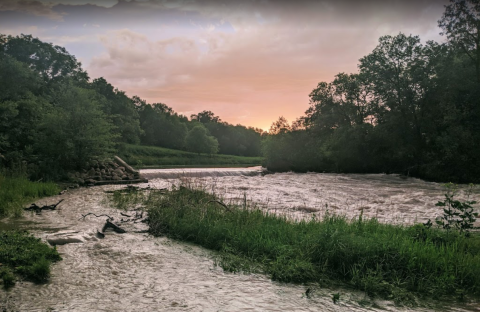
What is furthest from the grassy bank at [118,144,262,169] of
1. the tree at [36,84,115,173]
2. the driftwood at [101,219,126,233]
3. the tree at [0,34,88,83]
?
the driftwood at [101,219,126,233]

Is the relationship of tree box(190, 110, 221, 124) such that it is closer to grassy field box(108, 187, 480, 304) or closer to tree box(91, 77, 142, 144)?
tree box(91, 77, 142, 144)

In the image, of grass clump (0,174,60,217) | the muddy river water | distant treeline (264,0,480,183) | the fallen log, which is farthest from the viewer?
distant treeline (264,0,480,183)

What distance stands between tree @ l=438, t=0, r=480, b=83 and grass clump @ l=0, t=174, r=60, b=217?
112 ft

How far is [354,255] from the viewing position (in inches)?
277

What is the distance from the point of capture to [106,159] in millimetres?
27344

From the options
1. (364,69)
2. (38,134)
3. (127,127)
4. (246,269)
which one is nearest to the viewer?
(246,269)

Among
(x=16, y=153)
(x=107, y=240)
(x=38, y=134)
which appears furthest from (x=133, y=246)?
(x=38, y=134)

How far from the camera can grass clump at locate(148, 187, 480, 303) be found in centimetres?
621

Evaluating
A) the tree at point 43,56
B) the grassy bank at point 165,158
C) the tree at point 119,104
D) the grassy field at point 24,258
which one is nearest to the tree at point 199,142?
the grassy bank at point 165,158

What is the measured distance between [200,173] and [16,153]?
16617 millimetres

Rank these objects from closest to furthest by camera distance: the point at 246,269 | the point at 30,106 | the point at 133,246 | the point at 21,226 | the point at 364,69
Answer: the point at 246,269 < the point at 133,246 < the point at 21,226 < the point at 30,106 < the point at 364,69

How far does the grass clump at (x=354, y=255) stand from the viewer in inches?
245

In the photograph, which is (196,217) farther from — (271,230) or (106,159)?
(106,159)

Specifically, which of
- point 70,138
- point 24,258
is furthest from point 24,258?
point 70,138
